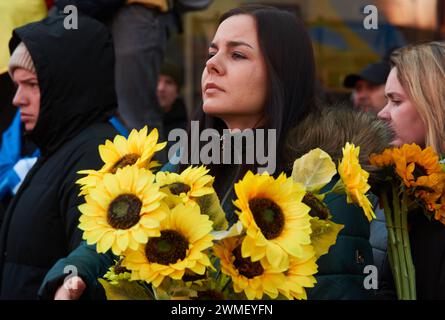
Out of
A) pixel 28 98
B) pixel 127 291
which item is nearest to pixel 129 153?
pixel 127 291

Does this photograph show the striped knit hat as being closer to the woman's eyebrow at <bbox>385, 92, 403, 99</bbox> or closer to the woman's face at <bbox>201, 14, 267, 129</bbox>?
the woman's face at <bbox>201, 14, 267, 129</bbox>

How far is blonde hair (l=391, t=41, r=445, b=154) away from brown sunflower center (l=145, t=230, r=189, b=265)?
1400mm

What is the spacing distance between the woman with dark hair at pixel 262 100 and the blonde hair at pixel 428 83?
23.3 inches

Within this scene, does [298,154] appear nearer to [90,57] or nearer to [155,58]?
[90,57]

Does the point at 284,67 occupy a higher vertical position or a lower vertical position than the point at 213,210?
higher

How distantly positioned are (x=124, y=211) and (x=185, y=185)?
0.61 ft

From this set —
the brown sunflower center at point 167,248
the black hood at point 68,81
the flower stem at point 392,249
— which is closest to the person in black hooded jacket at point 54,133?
the black hood at point 68,81

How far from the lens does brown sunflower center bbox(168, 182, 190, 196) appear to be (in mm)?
2281

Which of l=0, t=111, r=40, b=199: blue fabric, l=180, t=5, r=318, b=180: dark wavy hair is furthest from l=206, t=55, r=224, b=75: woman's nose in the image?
l=0, t=111, r=40, b=199: blue fabric

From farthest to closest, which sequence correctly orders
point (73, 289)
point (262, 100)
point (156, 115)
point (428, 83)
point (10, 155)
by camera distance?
point (156, 115), point (10, 155), point (428, 83), point (262, 100), point (73, 289)

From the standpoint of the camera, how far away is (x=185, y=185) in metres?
2.29

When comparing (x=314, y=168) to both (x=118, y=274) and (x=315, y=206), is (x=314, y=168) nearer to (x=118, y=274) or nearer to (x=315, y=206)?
(x=315, y=206)

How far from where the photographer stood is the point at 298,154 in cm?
267

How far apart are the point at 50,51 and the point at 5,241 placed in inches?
28.2
